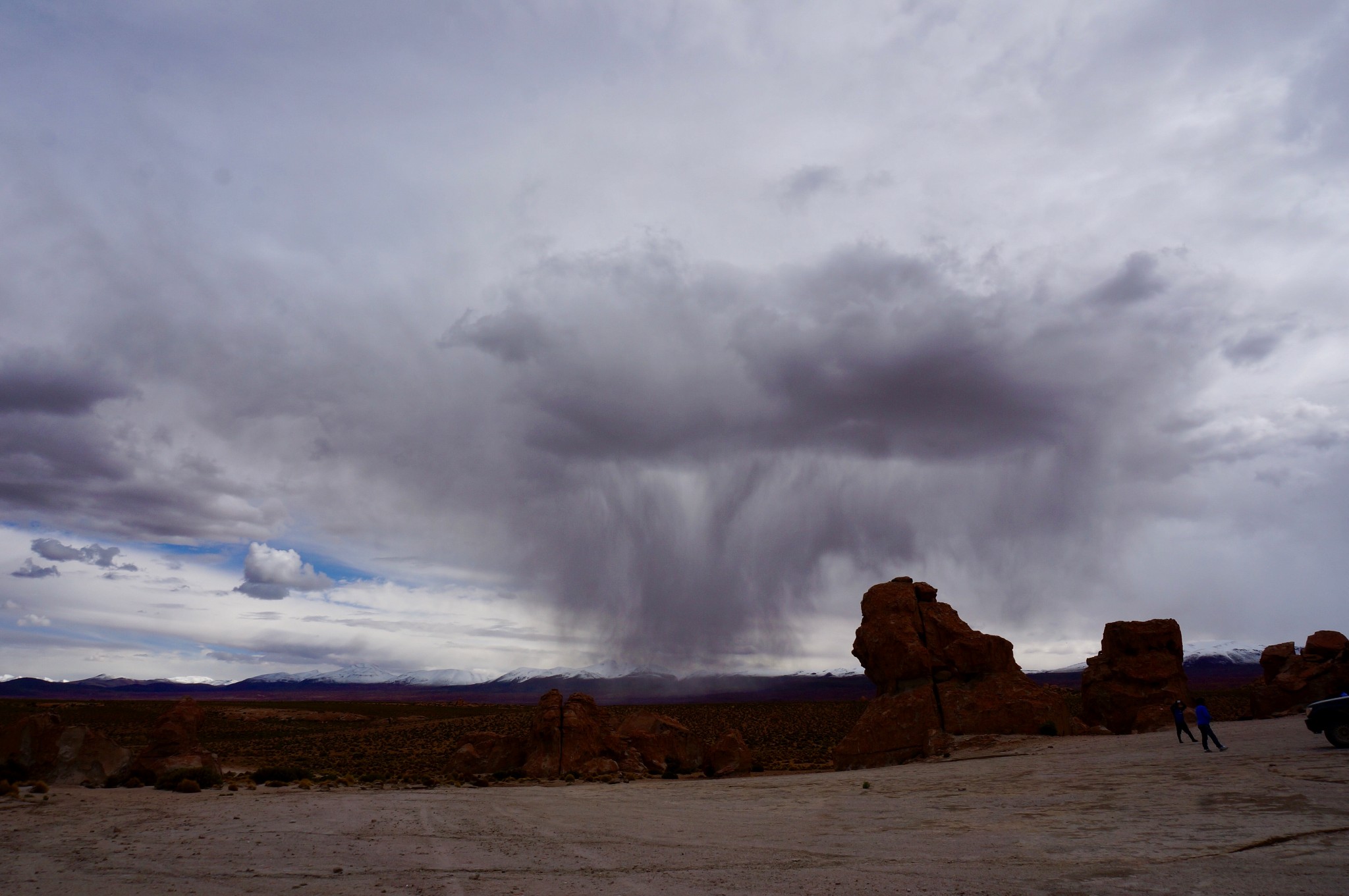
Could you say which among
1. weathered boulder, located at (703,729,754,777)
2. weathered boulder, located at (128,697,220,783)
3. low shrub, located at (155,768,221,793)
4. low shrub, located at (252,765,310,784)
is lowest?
weathered boulder, located at (703,729,754,777)

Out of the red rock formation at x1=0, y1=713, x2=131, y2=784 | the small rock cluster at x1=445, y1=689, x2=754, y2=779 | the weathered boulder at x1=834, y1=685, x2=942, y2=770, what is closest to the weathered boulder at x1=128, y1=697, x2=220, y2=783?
the red rock formation at x1=0, y1=713, x2=131, y2=784

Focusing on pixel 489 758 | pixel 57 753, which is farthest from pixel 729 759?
pixel 57 753

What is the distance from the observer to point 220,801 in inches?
914

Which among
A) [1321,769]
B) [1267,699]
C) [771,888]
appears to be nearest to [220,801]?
[771,888]

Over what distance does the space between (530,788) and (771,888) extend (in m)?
21.9

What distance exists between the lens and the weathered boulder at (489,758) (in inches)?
1473

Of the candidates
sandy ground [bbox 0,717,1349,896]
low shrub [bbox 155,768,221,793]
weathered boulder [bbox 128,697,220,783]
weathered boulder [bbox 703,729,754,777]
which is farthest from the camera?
weathered boulder [bbox 703,729,754,777]

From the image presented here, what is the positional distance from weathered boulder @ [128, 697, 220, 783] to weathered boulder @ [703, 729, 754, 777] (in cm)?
2138

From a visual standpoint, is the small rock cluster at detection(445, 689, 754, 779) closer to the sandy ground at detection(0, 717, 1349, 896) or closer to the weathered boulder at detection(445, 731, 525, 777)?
the weathered boulder at detection(445, 731, 525, 777)

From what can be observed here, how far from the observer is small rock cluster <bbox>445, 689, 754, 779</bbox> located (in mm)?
36625

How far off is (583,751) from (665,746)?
4682 millimetres

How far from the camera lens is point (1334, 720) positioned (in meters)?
23.3

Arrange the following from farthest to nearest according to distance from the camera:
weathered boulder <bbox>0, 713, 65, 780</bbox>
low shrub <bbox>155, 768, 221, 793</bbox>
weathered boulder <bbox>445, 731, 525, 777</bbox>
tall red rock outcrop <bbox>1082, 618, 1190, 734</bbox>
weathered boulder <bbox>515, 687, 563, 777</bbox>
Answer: tall red rock outcrop <bbox>1082, 618, 1190, 734</bbox>, weathered boulder <bbox>445, 731, 525, 777</bbox>, weathered boulder <bbox>515, 687, 563, 777</bbox>, low shrub <bbox>155, 768, 221, 793</bbox>, weathered boulder <bbox>0, 713, 65, 780</bbox>

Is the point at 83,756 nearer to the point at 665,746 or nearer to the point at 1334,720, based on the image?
the point at 665,746
